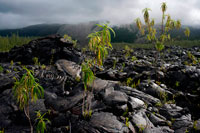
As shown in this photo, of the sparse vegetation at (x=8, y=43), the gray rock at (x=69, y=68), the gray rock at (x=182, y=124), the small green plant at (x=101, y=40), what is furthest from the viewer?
the sparse vegetation at (x=8, y=43)

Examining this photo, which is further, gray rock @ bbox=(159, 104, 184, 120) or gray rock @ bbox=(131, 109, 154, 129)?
gray rock @ bbox=(159, 104, 184, 120)

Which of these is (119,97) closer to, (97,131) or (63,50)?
(97,131)

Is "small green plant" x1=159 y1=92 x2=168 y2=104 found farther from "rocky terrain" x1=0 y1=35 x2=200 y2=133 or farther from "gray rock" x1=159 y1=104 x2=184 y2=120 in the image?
"gray rock" x1=159 y1=104 x2=184 y2=120

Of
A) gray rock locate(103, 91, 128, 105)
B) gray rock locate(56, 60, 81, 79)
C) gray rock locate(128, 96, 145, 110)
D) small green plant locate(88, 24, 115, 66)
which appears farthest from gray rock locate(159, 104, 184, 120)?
gray rock locate(56, 60, 81, 79)

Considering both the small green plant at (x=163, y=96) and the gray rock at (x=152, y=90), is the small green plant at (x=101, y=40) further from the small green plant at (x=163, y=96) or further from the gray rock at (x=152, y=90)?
the small green plant at (x=163, y=96)

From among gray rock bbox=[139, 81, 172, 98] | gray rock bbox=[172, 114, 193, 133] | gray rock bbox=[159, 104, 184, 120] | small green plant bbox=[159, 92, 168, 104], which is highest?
gray rock bbox=[139, 81, 172, 98]

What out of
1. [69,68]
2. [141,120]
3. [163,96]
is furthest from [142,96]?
[69,68]

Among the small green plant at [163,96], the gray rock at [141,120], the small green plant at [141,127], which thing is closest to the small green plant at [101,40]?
the gray rock at [141,120]

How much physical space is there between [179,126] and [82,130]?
4.34m

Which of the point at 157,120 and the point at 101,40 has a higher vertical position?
the point at 101,40

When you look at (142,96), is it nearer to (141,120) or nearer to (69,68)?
(141,120)

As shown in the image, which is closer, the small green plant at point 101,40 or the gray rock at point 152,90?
the small green plant at point 101,40

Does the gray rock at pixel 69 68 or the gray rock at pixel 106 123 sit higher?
the gray rock at pixel 69 68

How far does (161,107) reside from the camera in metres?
7.83
